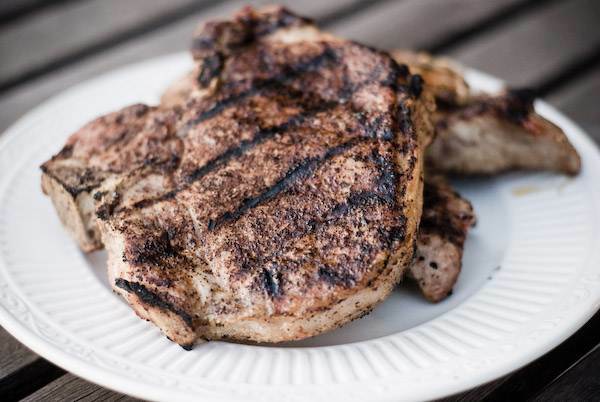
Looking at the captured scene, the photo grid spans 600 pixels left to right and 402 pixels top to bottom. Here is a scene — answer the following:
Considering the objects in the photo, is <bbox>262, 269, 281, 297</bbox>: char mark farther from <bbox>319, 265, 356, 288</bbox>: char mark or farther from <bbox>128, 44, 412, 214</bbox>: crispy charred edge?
<bbox>128, 44, 412, 214</bbox>: crispy charred edge

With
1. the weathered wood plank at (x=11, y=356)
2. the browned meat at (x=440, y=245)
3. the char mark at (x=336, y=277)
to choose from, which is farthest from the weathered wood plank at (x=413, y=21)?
the weathered wood plank at (x=11, y=356)

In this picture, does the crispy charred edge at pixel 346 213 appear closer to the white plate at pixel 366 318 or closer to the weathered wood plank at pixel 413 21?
the white plate at pixel 366 318

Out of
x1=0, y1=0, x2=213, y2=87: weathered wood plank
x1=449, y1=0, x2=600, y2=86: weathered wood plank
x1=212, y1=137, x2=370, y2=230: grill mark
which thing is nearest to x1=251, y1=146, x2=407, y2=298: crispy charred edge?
x1=212, y1=137, x2=370, y2=230: grill mark

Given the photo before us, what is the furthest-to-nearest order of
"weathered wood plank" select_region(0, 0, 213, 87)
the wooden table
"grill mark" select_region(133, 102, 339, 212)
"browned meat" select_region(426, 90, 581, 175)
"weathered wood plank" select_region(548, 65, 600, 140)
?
1. "weathered wood plank" select_region(0, 0, 213, 87)
2. the wooden table
3. "weathered wood plank" select_region(548, 65, 600, 140)
4. "browned meat" select_region(426, 90, 581, 175)
5. "grill mark" select_region(133, 102, 339, 212)

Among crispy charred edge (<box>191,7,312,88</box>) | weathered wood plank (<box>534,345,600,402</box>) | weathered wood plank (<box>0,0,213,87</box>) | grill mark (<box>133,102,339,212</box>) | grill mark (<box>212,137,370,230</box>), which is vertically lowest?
weathered wood plank (<box>534,345,600,402</box>)

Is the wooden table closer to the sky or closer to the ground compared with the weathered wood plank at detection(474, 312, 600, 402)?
closer to the sky

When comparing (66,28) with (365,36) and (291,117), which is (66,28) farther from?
(291,117)

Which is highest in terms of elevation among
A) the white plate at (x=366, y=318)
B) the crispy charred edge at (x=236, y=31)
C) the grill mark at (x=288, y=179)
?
the crispy charred edge at (x=236, y=31)

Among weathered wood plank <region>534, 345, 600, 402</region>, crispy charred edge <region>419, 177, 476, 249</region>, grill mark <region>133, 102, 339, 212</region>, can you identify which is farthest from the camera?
crispy charred edge <region>419, 177, 476, 249</region>
